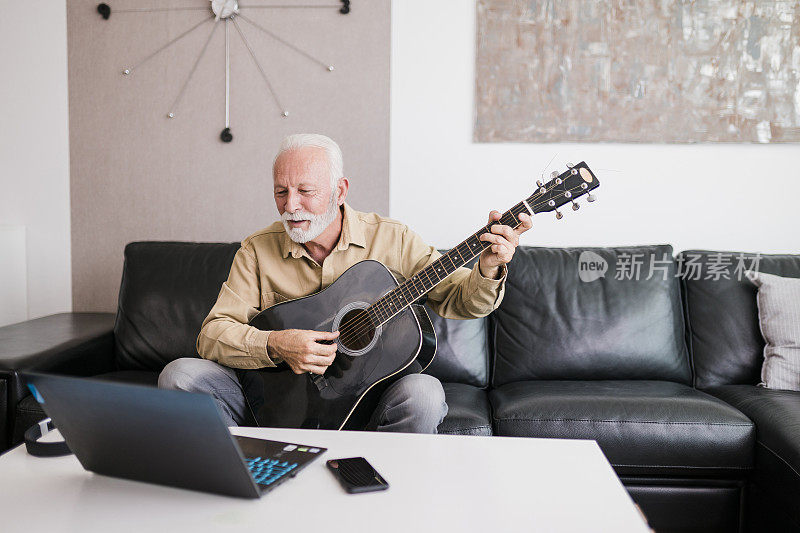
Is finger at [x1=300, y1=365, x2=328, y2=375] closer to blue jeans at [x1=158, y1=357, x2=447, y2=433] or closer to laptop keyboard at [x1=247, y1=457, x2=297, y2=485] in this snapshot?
blue jeans at [x1=158, y1=357, x2=447, y2=433]

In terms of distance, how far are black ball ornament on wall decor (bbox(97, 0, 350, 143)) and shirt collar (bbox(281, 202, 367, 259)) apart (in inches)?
39.7

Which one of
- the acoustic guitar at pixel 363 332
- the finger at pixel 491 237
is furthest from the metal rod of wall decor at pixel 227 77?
the finger at pixel 491 237

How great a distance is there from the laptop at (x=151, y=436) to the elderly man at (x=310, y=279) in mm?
565

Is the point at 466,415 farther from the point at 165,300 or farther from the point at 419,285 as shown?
the point at 165,300

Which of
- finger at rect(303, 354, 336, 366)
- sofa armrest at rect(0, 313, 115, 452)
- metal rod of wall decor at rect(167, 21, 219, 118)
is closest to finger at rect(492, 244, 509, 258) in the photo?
finger at rect(303, 354, 336, 366)

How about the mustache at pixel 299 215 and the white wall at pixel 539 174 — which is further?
the white wall at pixel 539 174

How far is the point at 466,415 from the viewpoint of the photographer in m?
1.88

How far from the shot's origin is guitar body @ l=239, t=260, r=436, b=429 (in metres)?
1.60

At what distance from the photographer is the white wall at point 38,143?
2803 mm

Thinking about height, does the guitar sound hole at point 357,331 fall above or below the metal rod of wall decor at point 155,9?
below

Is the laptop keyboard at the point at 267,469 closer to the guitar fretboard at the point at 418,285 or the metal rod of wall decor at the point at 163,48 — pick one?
the guitar fretboard at the point at 418,285

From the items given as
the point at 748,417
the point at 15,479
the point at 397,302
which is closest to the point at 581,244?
the point at 748,417

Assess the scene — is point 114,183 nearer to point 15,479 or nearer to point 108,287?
point 108,287

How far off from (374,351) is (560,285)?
3.16ft
